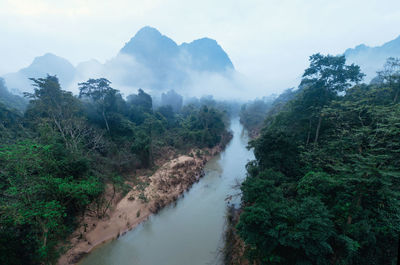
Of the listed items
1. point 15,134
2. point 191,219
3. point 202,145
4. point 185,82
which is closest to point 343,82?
point 191,219

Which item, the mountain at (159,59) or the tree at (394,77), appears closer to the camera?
the tree at (394,77)

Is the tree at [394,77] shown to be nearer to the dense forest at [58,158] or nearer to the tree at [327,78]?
the tree at [327,78]

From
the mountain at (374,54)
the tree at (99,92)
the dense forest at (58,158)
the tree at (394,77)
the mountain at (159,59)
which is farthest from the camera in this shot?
the mountain at (159,59)

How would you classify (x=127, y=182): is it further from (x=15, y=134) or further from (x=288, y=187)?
(x=288, y=187)

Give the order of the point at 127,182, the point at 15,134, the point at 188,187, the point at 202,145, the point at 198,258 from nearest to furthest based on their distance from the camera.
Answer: the point at 198,258
the point at 15,134
the point at 127,182
the point at 188,187
the point at 202,145

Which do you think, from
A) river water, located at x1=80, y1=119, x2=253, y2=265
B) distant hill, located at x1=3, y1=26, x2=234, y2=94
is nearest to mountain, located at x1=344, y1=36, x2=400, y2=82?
river water, located at x1=80, y1=119, x2=253, y2=265

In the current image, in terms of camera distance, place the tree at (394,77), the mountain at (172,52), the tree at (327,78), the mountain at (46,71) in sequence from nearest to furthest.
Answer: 1. the tree at (394,77)
2. the tree at (327,78)
3. the mountain at (46,71)
4. the mountain at (172,52)

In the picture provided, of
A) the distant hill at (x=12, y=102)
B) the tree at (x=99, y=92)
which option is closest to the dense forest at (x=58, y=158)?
the tree at (x=99, y=92)
